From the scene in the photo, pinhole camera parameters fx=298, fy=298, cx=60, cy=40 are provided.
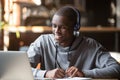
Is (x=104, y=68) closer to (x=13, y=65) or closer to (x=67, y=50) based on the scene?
(x=67, y=50)

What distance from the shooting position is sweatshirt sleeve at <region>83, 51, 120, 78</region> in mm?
1856

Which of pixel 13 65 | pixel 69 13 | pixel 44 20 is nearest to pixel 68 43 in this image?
pixel 69 13

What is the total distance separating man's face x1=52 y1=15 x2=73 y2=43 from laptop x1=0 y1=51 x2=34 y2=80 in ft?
1.94

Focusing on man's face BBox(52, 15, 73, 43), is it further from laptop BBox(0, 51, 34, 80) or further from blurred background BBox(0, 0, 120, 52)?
blurred background BBox(0, 0, 120, 52)

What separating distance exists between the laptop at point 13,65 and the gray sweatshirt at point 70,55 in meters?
0.59

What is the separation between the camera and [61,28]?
6.54ft

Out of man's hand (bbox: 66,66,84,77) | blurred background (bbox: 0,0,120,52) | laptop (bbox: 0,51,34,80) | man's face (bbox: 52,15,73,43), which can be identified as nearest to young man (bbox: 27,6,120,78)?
man's face (bbox: 52,15,73,43)

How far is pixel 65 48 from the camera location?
6.77ft


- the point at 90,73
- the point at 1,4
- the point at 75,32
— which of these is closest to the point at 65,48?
the point at 75,32

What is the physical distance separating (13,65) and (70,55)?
698mm

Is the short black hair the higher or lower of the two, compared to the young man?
higher

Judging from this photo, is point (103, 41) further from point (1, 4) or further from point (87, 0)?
point (1, 4)

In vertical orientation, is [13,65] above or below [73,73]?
above

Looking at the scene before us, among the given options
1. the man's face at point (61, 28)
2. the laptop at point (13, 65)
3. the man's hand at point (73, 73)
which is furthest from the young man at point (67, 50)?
the laptop at point (13, 65)
